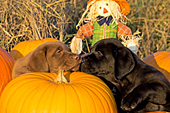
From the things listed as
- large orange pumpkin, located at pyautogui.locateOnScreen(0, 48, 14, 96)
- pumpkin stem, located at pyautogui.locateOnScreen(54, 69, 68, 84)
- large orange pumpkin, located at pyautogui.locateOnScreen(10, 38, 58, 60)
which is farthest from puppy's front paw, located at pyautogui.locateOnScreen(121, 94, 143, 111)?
large orange pumpkin, located at pyautogui.locateOnScreen(10, 38, 58, 60)

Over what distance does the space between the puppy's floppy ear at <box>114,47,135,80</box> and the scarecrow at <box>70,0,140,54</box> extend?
201 centimetres

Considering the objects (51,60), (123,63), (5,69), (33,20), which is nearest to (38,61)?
(51,60)

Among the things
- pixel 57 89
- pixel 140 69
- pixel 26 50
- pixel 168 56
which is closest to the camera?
pixel 57 89

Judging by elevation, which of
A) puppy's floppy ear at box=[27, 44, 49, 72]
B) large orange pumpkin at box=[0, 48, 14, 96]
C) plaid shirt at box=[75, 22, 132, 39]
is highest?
plaid shirt at box=[75, 22, 132, 39]

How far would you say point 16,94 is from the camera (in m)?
3.33

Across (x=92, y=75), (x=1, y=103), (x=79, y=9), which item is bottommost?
(x=1, y=103)

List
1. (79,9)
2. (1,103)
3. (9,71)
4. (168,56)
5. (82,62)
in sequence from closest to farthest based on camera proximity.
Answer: (1,103) < (82,62) < (9,71) < (168,56) < (79,9)

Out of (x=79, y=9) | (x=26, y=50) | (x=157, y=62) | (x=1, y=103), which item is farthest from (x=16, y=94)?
(x=79, y=9)

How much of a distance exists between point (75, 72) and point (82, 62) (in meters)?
0.26

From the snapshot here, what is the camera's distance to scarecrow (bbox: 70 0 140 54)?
18.6 ft

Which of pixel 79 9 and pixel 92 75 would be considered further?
pixel 79 9

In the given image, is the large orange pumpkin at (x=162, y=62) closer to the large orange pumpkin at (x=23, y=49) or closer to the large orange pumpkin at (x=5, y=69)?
the large orange pumpkin at (x=23, y=49)

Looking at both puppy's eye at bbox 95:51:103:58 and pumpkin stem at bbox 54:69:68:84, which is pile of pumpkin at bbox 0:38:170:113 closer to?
pumpkin stem at bbox 54:69:68:84

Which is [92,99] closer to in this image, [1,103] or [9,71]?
[1,103]
